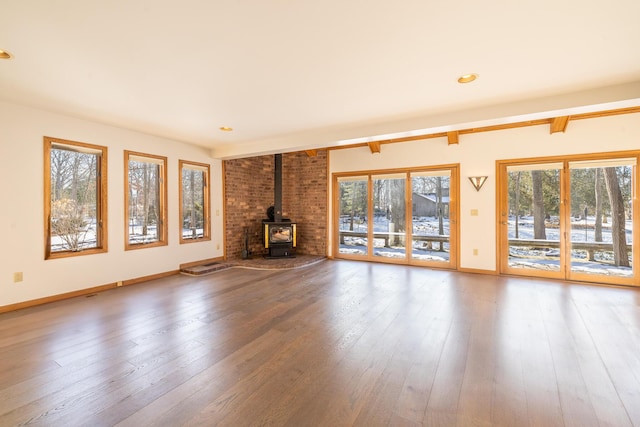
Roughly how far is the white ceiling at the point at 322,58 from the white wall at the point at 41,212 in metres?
0.32

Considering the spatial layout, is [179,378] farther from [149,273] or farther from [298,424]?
[149,273]

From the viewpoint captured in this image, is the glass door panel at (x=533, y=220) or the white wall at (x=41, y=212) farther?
the glass door panel at (x=533, y=220)

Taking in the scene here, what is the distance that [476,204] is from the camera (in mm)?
5336

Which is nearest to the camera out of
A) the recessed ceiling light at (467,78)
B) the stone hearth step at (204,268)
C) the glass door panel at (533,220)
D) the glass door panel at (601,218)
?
the recessed ceiling light at (467,78)

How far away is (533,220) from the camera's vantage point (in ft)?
16.3

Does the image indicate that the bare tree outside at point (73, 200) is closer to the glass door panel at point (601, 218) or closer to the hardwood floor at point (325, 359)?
the hardwood floor at point (325, 359)

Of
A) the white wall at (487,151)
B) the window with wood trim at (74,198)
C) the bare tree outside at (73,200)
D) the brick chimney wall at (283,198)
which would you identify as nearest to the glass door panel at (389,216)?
the white wall at (487,151)

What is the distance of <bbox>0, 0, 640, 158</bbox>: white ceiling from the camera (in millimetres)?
1864

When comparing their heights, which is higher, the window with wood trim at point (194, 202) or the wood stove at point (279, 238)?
the window with wood trim at point (194, 202)

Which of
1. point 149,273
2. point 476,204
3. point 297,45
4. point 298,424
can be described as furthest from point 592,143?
point 149,273

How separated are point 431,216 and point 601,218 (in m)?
2.57

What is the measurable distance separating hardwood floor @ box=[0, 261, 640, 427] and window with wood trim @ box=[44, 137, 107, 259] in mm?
846

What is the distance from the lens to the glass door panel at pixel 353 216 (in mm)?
6582

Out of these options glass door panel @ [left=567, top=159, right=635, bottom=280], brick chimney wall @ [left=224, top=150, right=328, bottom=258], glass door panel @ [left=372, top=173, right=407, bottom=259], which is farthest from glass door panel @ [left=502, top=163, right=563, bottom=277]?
brick chimney wall @ [left=224, top=150, right=328, bottom=258]
